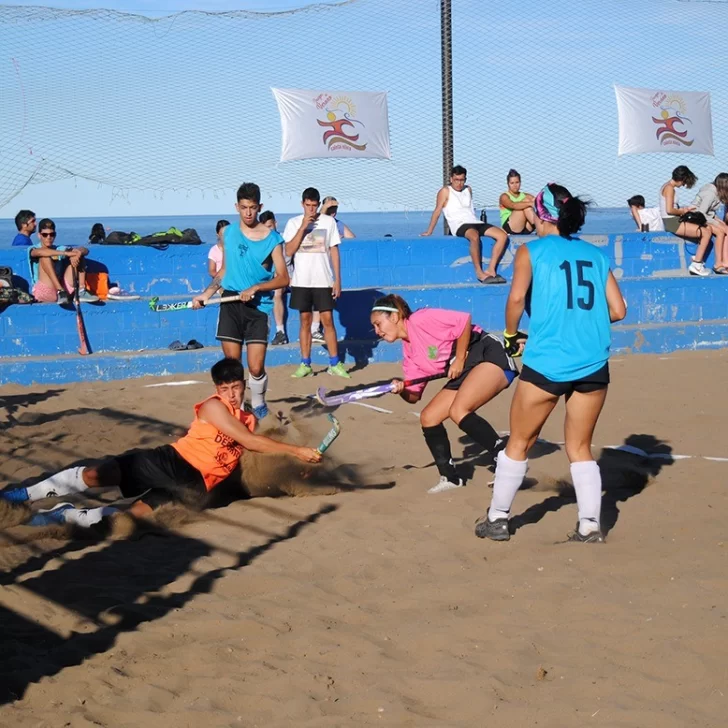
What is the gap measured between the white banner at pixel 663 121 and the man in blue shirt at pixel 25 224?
8388 millimetres

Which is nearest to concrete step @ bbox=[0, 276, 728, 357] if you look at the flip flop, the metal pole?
the flip flop

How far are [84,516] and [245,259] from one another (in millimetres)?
3112

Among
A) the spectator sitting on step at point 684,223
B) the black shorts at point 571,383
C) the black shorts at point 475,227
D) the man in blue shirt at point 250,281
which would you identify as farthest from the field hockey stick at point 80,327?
the spectator sitting on step at point 684,223

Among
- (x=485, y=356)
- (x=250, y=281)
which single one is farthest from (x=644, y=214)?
(x=485, y=356)

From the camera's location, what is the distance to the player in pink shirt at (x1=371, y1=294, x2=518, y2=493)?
21.1 feet

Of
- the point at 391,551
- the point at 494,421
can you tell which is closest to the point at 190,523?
the point at 391,551

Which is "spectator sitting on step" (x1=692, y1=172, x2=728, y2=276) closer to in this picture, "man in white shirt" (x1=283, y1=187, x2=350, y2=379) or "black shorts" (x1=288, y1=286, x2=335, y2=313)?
"man in white shirt" (x1=283, y1=187, x2=350, y2=379)

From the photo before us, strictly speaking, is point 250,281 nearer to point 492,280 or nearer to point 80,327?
point 80,327

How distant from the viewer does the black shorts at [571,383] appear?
16.8ft

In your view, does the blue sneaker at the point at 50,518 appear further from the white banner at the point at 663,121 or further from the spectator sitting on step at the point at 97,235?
the white banner at the point at 663,121

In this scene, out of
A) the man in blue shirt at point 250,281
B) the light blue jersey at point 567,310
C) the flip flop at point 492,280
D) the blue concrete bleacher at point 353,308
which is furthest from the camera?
the flip flop at point 492,280

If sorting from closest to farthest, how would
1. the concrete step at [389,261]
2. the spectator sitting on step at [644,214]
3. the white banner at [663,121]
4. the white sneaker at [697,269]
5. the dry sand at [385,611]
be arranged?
1. the dry sand at [385,611]
2. the concrete step at [389,261]
3. the white sneaker at [697,269]
4. the white banner at [663,121]
5. the spectator sitting on step at [644,214]

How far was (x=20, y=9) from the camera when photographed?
12727 mm

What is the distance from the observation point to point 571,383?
5125 mm
